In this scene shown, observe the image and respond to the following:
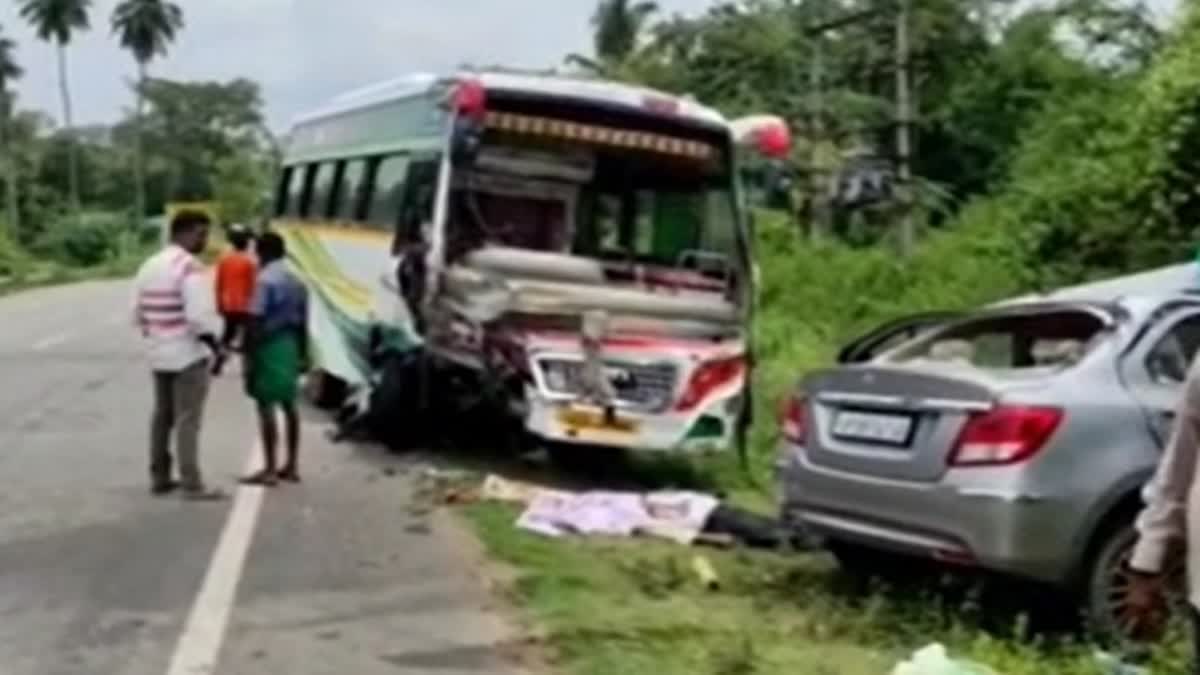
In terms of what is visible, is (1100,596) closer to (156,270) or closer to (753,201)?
(156,270)

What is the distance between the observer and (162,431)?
14.6m

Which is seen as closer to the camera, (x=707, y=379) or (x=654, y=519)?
(x=654, y=519)

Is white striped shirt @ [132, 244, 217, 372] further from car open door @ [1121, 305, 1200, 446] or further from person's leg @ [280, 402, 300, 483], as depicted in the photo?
car open door @ [1121, 305, 1200, 446]

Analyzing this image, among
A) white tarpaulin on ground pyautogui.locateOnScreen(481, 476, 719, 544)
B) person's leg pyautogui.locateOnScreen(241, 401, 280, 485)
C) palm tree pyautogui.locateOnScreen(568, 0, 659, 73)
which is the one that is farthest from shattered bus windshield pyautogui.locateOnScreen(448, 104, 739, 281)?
palm tree pyautogui.locateOnScreen(568, 0, 659, 73)

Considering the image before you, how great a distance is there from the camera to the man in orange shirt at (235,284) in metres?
16.0

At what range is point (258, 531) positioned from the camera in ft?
43.4

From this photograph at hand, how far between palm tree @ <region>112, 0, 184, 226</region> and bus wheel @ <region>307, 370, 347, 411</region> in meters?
88.0

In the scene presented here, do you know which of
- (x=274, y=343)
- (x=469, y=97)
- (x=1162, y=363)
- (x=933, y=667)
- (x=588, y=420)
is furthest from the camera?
(x=469, y=97)

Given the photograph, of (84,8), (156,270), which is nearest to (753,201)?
(156,270)

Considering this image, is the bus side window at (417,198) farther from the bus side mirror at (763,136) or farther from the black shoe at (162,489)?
the black shoe at (162,489)

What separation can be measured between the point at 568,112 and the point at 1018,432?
25.9ft

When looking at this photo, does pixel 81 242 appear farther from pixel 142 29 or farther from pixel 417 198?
pixel 417 198

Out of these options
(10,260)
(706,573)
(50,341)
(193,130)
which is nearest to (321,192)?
(706,573)

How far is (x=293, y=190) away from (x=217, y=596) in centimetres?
1372
